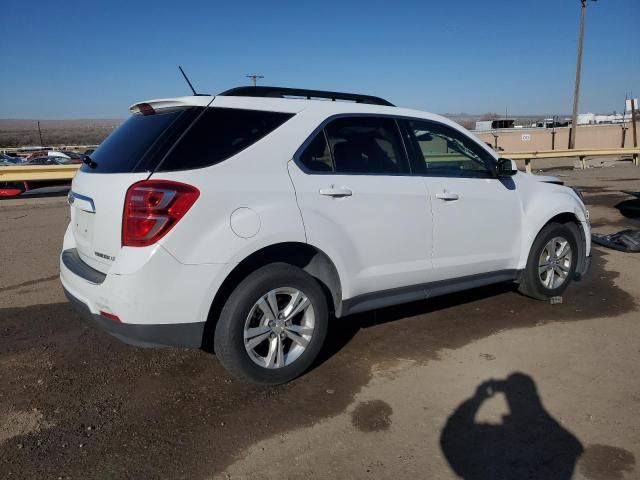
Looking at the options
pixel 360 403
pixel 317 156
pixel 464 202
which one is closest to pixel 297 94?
pixel 317 156

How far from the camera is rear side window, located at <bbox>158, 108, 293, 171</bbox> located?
10.3 feet

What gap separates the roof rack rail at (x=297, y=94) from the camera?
11.8 ft

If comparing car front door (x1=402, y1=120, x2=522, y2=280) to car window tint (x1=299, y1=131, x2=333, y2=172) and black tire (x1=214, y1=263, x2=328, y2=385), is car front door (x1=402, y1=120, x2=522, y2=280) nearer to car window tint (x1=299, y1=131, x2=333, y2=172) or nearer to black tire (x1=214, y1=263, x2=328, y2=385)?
car window tint (x1=299, y1=131, x2=333, y2=172)

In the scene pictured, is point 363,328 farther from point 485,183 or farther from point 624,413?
point 624,413

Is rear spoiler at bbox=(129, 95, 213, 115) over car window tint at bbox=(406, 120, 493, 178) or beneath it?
over

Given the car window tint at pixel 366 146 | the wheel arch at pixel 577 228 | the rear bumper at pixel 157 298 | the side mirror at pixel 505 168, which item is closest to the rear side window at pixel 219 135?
the car window tint at pixel 366 146

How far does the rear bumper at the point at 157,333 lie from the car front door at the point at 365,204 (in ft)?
3.05

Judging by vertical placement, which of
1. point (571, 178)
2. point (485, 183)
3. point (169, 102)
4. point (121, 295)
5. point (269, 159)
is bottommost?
point (571, 178)

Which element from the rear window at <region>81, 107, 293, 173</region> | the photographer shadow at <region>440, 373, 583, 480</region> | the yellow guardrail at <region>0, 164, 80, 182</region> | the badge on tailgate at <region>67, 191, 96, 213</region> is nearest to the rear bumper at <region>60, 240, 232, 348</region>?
the badge on tailgate at <region>67, 191, 96, 213</region>

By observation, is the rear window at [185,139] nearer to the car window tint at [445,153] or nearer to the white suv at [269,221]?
the white suv at [269,221]

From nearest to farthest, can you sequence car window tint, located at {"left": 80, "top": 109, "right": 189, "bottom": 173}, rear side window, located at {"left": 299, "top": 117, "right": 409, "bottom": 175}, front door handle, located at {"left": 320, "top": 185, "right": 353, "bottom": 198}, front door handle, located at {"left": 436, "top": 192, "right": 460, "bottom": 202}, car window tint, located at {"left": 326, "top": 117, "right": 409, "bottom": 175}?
car window tint, located at {"left": 80, "top": 109, "right": 189, "bottom": 173} < front door handle, located at {"left": 320, "top": 185, "right": 353, "bottom": 198} < rear side window, located at {"left": 299, "top": 117, "right": 409, "bottom": 175} < car window tint, located at {"left": 326, "top": 117, "right": 409, "bottom": 175} < front door handle, located at {"left": 436, "top": 192, "right": 460, "bottom": 202}

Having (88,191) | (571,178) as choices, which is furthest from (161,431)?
(571,178)

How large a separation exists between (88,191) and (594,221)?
29.4 feet

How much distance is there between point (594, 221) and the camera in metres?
9.60
